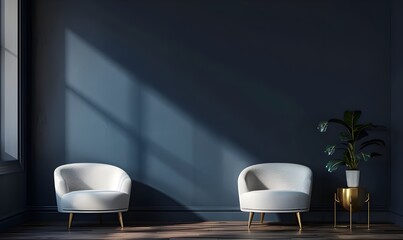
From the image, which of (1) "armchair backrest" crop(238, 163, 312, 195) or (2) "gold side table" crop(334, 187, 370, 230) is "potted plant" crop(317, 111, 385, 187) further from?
(1) "armchair backrest" crop(238, 163, 312, 195)

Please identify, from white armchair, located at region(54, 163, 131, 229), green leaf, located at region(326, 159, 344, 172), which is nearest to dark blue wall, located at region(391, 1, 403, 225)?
green leaf, located at region(326, 159, 344, 172)

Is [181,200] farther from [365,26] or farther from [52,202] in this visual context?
[365,26]

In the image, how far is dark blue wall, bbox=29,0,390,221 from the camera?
715 centimetres

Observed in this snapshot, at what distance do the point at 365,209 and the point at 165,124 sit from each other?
8.10 ft

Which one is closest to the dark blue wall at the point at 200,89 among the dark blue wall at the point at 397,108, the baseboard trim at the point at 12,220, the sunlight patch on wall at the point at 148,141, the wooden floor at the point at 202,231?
the sunlight patch on wall at the point at 148,141

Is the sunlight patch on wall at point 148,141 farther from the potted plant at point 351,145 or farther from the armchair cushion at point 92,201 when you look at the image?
the potted plant at point 351,145

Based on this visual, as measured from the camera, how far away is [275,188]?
6848 mm

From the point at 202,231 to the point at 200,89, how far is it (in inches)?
68.5

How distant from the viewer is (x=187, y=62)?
23.6ft

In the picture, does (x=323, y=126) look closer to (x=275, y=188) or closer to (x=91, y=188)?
(x=275, y=188)

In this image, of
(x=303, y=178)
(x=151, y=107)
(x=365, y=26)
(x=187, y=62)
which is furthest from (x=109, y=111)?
(x=365, y=26)

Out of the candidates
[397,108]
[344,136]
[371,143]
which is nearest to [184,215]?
[344,136]

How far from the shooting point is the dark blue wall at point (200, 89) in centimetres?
715

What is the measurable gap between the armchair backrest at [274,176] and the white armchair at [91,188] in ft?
4.41
